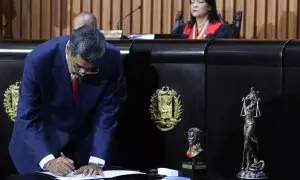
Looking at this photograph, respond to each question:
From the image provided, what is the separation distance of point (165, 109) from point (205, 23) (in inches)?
76.0

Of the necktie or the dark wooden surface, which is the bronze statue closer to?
the dark wooden surface

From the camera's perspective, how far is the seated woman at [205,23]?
17.5ft

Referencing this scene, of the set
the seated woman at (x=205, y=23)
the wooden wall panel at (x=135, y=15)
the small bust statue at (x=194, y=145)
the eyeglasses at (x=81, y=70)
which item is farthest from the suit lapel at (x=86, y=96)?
the wooden wall panel at (x=135, y=15)

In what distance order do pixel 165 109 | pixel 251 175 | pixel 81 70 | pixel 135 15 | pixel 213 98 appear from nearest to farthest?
1. pixel 81 70
2. pixel 251 175
3. pixel 213 98
4. pixel 165 109
5. pixel 135 15

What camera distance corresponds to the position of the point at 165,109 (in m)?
3.65

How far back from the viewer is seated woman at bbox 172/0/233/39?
534 cm

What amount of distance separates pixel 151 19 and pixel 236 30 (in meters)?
2.00

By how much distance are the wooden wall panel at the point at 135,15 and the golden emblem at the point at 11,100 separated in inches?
135

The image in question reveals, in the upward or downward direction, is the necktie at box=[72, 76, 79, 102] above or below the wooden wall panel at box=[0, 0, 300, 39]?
below

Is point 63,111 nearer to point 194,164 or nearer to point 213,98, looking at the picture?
point 194,164

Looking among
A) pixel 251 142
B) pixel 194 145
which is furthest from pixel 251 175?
pixel 194 145

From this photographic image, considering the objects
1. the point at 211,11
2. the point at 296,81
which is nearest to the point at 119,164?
the point at 296,81

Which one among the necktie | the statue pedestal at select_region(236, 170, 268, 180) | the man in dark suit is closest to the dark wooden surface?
the statue pedestal at select_region(236, 170, 268, 180)

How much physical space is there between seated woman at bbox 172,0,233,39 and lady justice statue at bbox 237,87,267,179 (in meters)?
2.17
